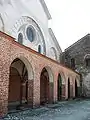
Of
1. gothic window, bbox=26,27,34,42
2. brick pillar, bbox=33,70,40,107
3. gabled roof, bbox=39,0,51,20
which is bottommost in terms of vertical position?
brick pillar, bbox=33,70,40,107

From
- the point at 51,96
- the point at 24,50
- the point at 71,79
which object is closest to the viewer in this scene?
the point at 24,50

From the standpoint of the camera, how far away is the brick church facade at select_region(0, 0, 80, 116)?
1061 centimetres

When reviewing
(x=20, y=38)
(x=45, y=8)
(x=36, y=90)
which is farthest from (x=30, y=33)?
(x=36, y=90)

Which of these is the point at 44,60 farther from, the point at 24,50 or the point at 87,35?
the point at 87,35

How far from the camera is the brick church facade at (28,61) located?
34.8ft

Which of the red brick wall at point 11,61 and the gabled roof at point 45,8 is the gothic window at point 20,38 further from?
the gabled roof at point 45,8

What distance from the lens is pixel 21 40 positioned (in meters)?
21.3

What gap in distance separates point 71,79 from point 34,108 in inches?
471

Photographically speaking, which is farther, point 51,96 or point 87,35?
point 87,35

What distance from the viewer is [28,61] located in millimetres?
13531

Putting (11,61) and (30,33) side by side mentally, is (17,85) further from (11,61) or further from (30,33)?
(11,61)

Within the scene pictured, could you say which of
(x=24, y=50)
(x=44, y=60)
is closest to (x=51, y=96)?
(x=44, y=60)

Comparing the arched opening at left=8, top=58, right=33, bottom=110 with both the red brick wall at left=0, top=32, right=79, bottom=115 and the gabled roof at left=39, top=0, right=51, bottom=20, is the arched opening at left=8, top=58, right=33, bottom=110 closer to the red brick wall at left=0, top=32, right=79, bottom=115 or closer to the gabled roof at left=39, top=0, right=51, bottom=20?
the red brick wall at left=0, top=32, right=79, bottom=115

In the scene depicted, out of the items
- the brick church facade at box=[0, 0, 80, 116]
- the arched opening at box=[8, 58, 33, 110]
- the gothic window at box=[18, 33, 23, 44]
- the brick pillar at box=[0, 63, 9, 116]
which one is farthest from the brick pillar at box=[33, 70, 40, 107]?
the gothic window at box=[18, 33, 23, 44]
